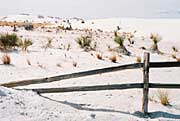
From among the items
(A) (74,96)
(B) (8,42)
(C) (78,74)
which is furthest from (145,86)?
(B) (8,42)

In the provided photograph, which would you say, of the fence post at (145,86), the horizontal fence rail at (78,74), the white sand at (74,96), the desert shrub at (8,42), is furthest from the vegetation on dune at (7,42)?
the fence post at (145,86)

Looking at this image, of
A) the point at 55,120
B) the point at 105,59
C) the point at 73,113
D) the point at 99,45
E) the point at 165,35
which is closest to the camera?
the point at 55,120

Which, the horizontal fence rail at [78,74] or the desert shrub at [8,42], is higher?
the horizontal fence rail at [78,74]

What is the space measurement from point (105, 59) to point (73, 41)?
7.07 meters

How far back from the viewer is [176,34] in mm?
41250

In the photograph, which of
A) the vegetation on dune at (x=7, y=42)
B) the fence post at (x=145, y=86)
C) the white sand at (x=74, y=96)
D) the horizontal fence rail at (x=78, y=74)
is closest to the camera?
the white sand at (x=74, y=96)

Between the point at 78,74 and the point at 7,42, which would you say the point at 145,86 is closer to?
the point at 78,74

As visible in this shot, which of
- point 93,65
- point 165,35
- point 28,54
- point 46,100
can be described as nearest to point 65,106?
point 46,100

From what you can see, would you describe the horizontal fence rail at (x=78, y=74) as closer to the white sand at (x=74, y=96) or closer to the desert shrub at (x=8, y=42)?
the white sand at (x=74, y=96)

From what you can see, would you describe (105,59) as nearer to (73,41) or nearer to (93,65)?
(93,65)

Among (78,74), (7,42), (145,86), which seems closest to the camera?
(145,86)

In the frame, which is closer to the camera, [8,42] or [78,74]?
[78,74]

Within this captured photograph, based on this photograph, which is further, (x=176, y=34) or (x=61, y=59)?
(x=176, y=34)

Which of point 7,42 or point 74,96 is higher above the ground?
point 7,42
